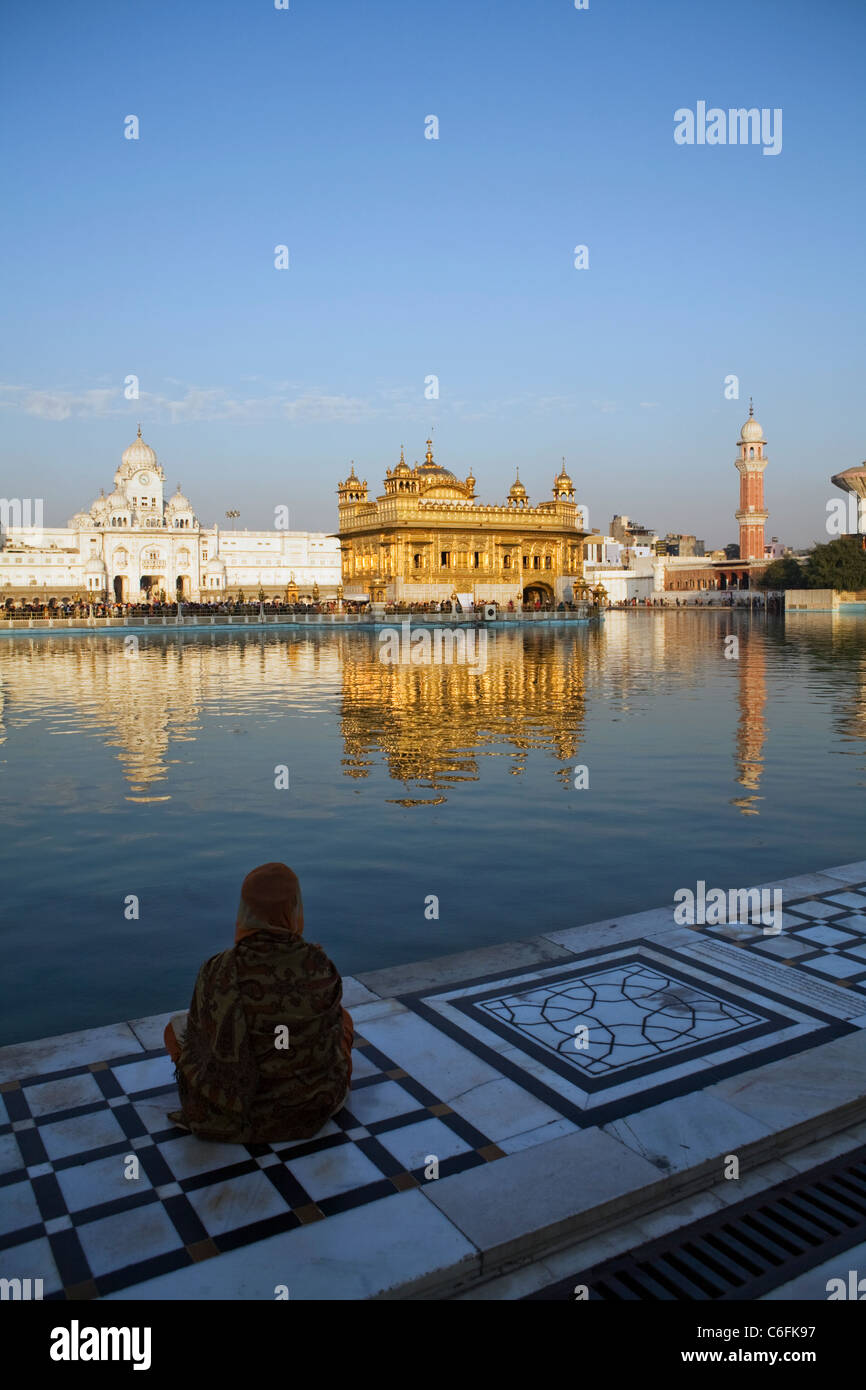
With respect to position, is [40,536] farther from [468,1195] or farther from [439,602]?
[468,1195]

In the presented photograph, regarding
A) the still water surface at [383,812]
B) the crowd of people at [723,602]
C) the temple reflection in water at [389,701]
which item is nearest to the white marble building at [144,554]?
the crowd of people at [723,602]

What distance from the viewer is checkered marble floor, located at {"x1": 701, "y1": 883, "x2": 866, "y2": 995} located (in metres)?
5.32

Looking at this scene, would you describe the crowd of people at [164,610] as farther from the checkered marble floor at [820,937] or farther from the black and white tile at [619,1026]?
the black and white tile at [619,1026]

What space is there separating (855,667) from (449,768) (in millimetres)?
16768

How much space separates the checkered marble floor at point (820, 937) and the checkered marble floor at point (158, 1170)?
2354 mm

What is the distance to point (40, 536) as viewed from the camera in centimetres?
9862

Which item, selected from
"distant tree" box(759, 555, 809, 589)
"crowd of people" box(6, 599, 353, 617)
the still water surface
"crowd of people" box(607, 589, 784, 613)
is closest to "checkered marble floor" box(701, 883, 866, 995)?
the still water surface

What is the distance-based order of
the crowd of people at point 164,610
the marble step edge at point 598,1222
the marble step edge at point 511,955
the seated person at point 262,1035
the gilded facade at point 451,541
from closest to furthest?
the marble step edge at point 598,1222, the seated person at point 262,1035, the marble step edge at point 511,955, the crowd of people at point 164,610, the gilded facade at point 451,541

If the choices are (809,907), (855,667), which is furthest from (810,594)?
(809,907)

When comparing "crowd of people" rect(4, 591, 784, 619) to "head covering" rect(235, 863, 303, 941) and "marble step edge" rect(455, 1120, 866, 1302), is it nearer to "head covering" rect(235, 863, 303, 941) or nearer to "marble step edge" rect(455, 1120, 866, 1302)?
"head covering" rect(235, 863, 303, 941)

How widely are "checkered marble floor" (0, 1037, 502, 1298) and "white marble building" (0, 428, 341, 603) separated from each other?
76909 millimetres

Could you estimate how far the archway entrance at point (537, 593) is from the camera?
62.0m

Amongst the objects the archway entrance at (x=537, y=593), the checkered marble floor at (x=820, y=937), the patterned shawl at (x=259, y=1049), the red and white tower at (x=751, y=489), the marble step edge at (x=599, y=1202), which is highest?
the red and white tower at (x=751, y=489)

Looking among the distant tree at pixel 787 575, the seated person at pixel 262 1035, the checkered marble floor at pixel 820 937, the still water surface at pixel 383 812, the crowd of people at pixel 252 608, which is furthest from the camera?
the distant tree at pixel 787 575
